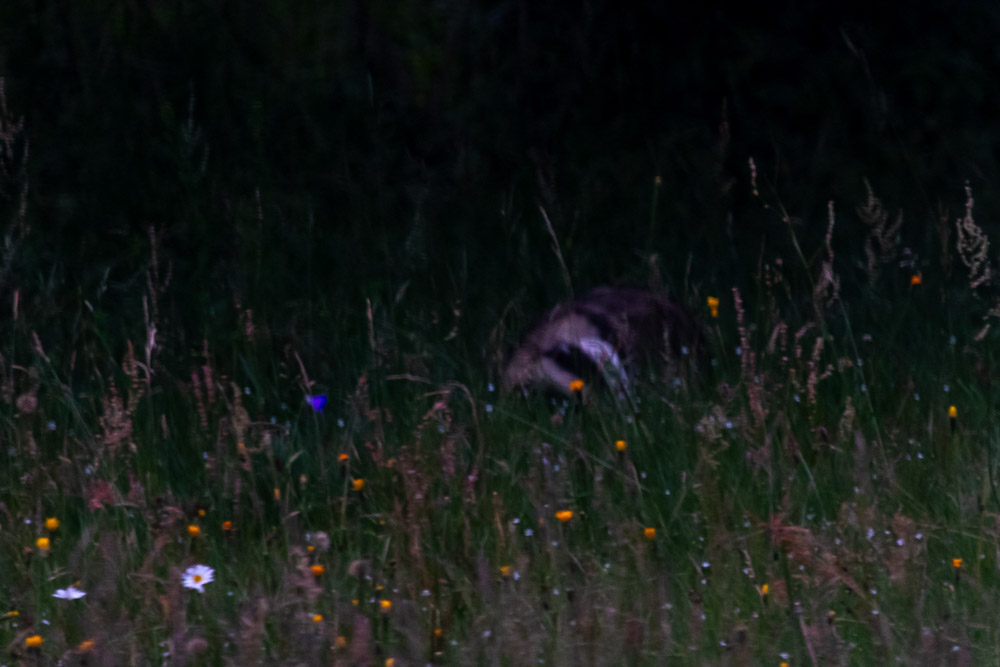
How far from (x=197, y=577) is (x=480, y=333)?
1873 millimetres

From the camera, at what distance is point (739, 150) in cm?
611

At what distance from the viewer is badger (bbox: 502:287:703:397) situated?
4.18 meters

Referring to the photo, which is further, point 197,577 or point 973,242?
point 973,242

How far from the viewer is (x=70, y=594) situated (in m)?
2.84

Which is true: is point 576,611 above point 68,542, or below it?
below

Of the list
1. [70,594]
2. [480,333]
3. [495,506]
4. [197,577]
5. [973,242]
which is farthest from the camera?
[480,333]

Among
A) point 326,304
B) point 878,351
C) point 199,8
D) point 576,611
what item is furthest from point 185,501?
point 199,8

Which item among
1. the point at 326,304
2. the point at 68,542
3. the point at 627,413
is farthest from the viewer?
the point at 326,304

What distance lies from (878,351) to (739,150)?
1946 mm

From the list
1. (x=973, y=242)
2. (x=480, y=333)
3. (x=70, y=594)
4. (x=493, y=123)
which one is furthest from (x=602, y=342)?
(x=493, y=123)

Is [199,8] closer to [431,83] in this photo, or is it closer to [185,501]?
[431,83]

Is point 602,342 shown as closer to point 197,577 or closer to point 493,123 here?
point 197,577

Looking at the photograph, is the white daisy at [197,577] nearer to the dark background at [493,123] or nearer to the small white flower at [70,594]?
the small white flower at [70,594]

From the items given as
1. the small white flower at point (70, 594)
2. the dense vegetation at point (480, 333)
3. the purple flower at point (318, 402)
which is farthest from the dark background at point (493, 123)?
the small white flower at point (70, 594)
